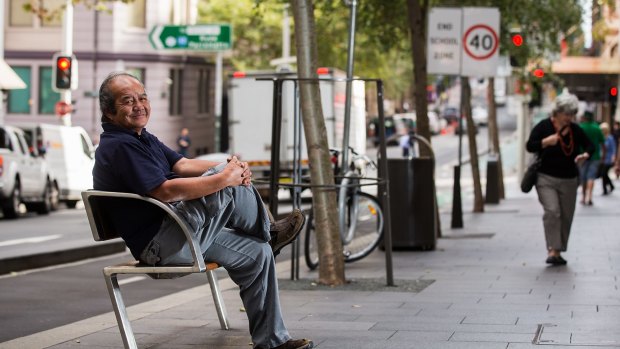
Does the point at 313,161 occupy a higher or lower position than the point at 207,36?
lower

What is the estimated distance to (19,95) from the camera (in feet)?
152

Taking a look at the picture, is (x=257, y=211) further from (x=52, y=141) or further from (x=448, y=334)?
(x=52, y=141)

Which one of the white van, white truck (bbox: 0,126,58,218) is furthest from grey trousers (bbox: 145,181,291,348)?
the white van

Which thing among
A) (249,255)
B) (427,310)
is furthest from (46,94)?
(249,255)

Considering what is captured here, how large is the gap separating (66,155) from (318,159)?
788 inches

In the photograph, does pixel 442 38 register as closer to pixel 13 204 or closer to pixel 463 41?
pixel 463 41

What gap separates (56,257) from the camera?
1600 cm

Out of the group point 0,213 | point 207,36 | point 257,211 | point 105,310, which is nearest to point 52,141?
point 0,213

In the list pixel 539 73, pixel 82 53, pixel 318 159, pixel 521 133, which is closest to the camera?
pixel 318 159

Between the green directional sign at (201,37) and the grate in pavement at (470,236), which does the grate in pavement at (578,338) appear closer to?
the grate in pavement at (470,236)

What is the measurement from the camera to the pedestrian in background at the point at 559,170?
1272cm

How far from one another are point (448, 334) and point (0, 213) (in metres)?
22.1

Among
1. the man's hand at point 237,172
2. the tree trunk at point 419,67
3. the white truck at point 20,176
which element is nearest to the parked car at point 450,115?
the white truck at point 20,176

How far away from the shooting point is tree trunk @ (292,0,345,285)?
10.7m
